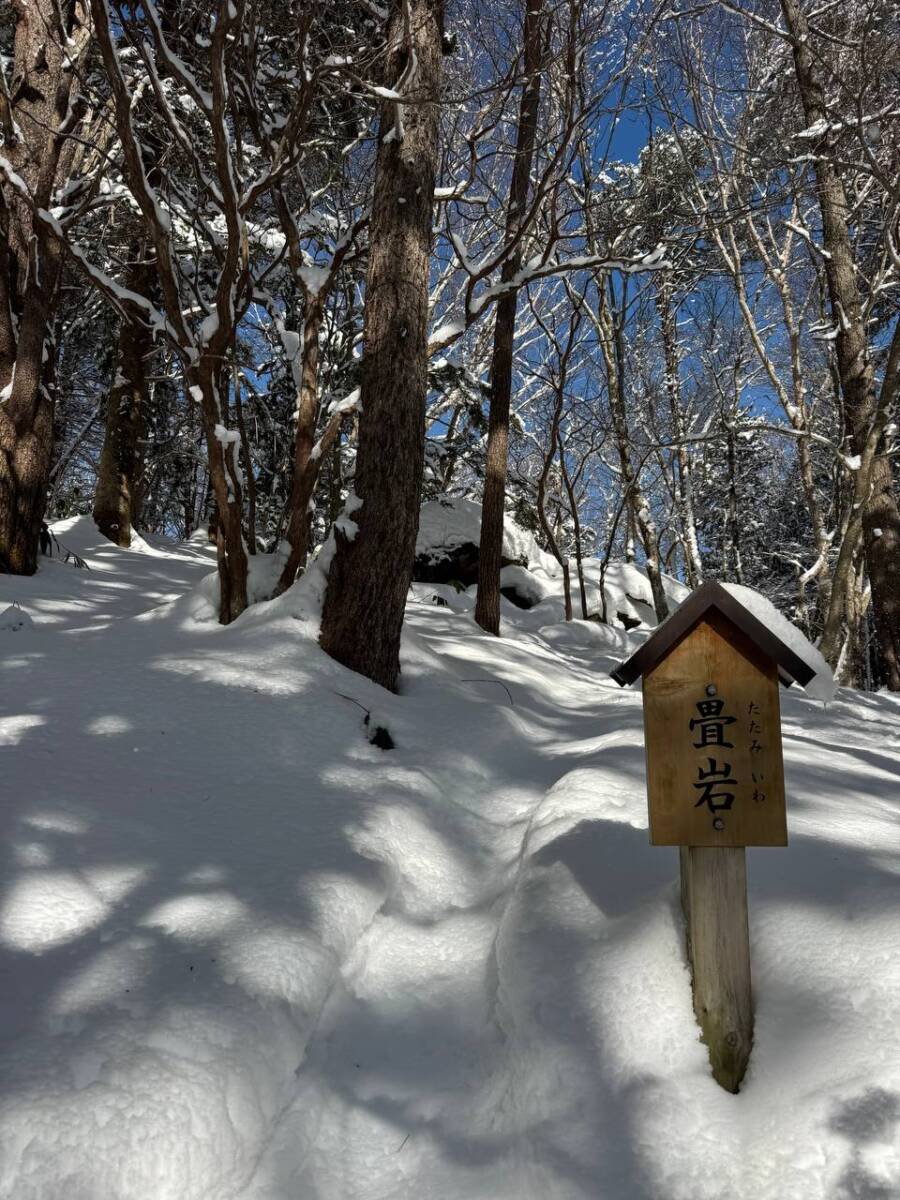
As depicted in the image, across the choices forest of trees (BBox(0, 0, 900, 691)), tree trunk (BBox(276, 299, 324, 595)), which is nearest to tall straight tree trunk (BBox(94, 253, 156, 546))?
forest of trees (BBox(0, 0, 900, 691))

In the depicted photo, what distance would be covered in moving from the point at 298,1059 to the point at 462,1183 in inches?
19.8

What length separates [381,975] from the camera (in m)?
2.29

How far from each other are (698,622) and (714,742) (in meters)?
0.31

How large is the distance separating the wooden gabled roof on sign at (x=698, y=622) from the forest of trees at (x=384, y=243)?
292cm

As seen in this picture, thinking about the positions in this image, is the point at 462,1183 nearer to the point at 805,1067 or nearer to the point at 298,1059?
the point at 298,1059

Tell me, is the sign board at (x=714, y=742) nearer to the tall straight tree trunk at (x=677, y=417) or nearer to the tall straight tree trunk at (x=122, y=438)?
the tall straight tree trunk at (x=122, y=438)

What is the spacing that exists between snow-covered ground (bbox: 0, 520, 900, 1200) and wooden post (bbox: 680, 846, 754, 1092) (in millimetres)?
46

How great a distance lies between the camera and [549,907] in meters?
2.36

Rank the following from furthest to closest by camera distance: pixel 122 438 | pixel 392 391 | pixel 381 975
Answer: pixel 122 438, pixel 392 391, pixel 381 975

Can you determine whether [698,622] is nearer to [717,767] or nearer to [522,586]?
[717,767]

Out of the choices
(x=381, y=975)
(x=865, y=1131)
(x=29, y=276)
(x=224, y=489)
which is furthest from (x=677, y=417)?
(x=865, y=1131)

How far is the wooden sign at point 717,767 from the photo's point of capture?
1.77m

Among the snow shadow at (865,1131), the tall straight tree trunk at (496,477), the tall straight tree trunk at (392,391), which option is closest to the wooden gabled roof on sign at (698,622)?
the snow shadow at (865,1131)

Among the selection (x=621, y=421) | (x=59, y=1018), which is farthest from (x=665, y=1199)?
(x=621, y=421)
